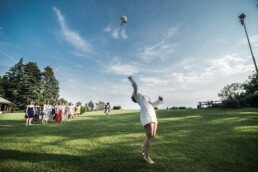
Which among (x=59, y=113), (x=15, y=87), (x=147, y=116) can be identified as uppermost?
(x=15, y=87)

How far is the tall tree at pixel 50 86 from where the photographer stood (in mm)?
52600

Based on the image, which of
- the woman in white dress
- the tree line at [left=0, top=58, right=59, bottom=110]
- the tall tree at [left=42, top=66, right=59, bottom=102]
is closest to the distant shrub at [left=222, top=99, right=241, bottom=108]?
the woman in white dress

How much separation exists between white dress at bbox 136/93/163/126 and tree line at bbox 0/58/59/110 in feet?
181

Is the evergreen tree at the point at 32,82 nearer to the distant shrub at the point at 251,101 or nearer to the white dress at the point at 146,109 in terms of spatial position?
the white dress at the point at 146,109

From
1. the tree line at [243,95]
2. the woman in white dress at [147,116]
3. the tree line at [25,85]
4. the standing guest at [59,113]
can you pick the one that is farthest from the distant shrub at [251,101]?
the tree line at [25,85]

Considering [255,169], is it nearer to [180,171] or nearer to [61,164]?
[180,171]

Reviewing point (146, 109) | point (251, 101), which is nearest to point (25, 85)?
point (146, 109)

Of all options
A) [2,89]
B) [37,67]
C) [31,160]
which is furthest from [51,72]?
[31,160]

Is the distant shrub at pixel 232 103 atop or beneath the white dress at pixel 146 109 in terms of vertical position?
beneath

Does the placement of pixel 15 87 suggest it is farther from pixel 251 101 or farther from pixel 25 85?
pixel 251 101

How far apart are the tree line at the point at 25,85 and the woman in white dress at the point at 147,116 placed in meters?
55.0

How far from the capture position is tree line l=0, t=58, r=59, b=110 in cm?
4384

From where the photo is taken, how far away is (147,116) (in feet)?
10.8

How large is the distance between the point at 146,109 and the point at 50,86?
6398 cm
